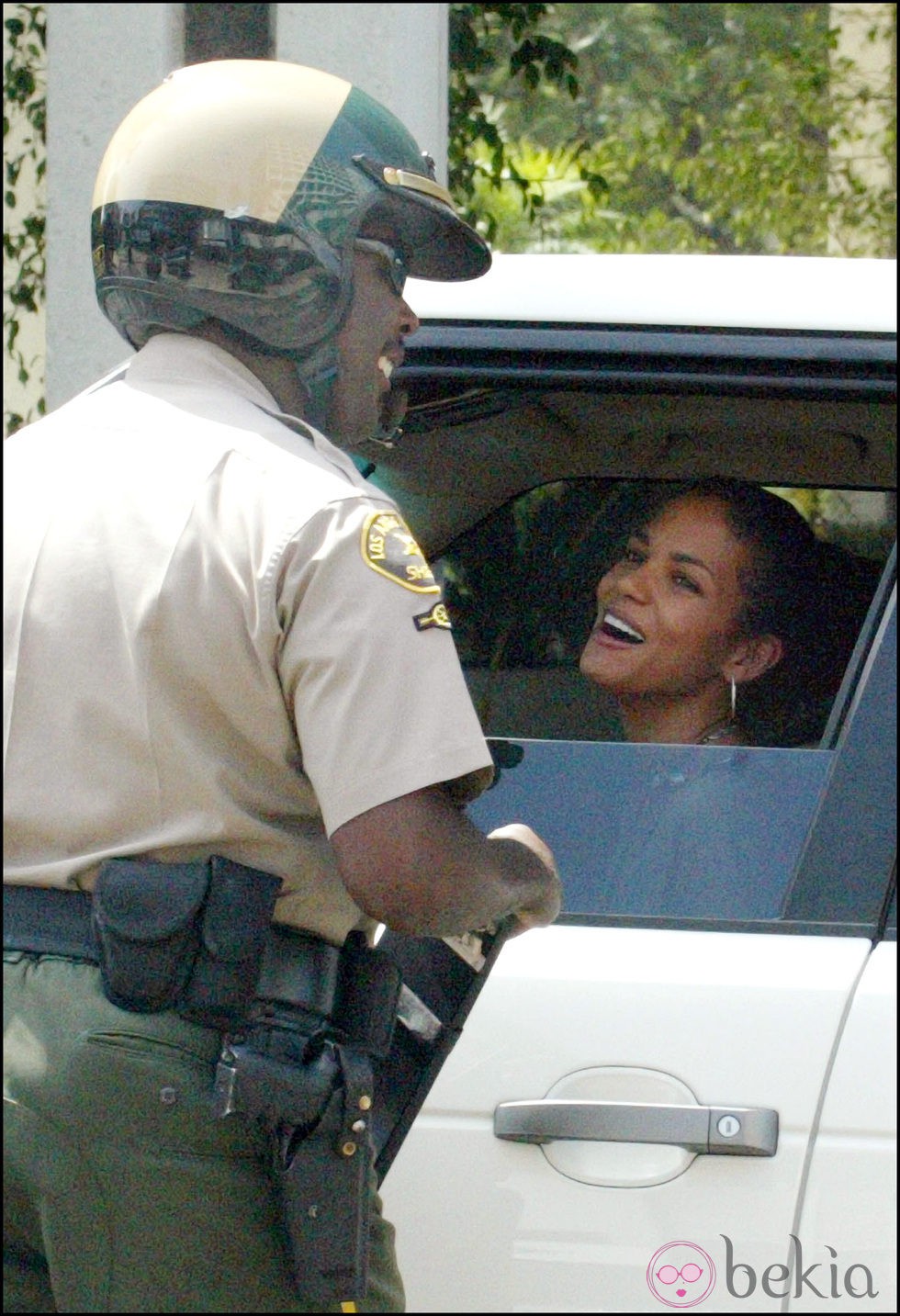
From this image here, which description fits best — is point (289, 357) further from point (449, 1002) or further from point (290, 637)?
point (449, 1002)

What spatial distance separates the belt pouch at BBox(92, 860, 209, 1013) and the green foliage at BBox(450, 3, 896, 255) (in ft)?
11.9

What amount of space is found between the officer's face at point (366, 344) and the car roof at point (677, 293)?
0.88ft

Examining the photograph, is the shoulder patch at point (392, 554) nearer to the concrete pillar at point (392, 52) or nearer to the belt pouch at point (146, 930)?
the belt pouch at point (146, 930)

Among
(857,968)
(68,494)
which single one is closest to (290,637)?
(68,494)

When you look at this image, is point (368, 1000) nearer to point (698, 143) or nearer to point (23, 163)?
point (23, 163)

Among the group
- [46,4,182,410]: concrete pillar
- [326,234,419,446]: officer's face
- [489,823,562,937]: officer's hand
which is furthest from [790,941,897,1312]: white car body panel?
[46,4,182,410]: concrete pillar

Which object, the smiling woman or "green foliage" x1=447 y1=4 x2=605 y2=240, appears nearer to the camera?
the smiling woman

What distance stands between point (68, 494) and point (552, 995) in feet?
2.38

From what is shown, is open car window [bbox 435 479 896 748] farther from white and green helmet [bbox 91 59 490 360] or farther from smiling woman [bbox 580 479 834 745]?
white and green helmet [bbox 91 59 490 360]

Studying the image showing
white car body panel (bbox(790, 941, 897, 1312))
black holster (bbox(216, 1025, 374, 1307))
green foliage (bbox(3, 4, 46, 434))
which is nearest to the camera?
black holster (bbox(216, 1025, 374, 1307))

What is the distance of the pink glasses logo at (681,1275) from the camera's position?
171 cm

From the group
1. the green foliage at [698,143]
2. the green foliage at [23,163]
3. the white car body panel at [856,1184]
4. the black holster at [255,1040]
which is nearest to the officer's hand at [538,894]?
the black holster at [255,1040]

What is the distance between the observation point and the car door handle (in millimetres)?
1704

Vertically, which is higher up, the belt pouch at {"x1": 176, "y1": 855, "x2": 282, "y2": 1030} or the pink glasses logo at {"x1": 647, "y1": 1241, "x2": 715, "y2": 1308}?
the belt pouch at {"x1": 176, "y1": 855, "x2": 282, "y2": 1030}
